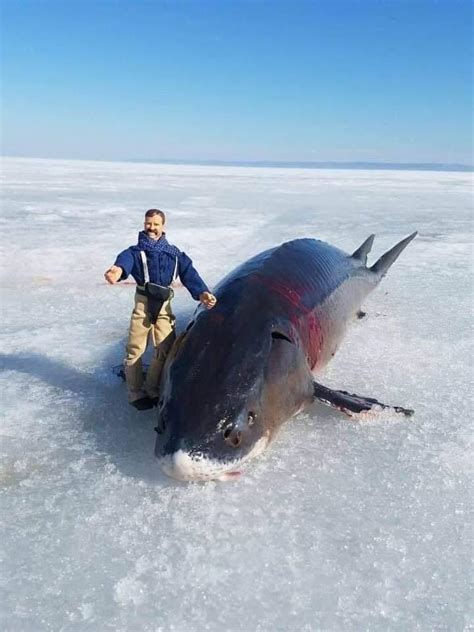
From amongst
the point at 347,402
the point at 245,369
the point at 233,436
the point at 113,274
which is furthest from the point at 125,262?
the point at 347,402

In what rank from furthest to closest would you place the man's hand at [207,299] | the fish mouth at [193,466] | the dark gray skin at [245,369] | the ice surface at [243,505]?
the man's hand at [207,299]
the dark gray skin at [245,369]
the fish mouth at [193,466]
the ice surface at [243,505]

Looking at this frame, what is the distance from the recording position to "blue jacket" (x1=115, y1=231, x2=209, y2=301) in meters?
3.87

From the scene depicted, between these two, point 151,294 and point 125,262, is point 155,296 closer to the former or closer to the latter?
point 151,294

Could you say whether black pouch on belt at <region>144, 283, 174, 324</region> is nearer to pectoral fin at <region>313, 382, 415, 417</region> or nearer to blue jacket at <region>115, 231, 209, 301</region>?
blue jacket at <region>115, 231, 209, 301</region>

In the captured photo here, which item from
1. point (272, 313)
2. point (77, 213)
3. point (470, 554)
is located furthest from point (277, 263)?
point (77, 213)

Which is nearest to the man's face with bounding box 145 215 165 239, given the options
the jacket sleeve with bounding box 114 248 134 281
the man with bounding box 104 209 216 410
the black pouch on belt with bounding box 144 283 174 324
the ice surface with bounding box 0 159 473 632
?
the man with bounding box 104 209 216 410

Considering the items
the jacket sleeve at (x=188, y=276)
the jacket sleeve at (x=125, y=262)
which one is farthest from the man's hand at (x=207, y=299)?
the jacket sleeve at (x=125, y=262)

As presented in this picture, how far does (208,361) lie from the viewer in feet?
11.0

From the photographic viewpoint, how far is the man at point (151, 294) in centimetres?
388

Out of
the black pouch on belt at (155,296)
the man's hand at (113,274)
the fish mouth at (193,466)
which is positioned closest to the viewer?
the fish mouth at (193,466)

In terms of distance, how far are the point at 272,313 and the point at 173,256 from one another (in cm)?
75

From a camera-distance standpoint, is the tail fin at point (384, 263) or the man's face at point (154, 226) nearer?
the man's face at point (154, 226)

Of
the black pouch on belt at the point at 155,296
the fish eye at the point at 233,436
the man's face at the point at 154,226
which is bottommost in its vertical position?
the fish eye at the point at 233,436

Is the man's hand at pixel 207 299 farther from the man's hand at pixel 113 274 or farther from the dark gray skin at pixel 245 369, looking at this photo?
the man's hand at pixel 113 274
